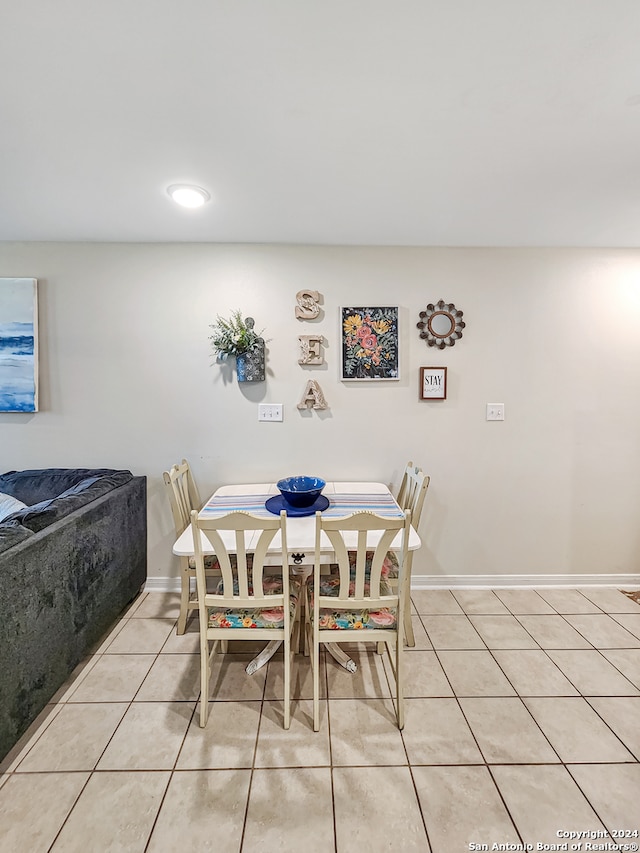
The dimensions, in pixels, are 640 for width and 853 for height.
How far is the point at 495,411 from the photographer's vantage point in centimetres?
270

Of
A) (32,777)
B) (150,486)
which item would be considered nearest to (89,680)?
(32,777)

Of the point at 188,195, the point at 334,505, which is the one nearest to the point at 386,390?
the point at 334,505

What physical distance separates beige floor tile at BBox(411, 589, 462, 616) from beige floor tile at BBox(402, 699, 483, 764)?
74cm

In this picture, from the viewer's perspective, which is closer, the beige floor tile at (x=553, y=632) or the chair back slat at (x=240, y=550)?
the chair back slat at (x=240, y=550)

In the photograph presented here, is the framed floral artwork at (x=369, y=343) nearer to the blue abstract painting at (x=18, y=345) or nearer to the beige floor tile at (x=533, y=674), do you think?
the beige floor tile at (x=533, y=674)

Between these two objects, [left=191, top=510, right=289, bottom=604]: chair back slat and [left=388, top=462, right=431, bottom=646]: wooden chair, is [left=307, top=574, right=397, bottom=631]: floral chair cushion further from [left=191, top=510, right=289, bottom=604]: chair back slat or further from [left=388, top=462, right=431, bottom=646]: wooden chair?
[left=388, top=462, right=431, bottom=646]: wooden chair

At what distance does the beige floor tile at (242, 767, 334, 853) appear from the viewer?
1.22 m

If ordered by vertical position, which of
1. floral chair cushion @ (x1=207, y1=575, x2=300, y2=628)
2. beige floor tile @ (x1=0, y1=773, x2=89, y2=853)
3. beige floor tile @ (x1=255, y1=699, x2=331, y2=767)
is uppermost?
floral chair cushion @ (x1=207, y1=575, x2=300, y2=628)

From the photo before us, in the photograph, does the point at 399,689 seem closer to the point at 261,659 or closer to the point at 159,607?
the point at 261,659

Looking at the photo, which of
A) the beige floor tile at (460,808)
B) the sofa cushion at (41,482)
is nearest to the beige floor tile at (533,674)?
the beige floor tile at (460,808)

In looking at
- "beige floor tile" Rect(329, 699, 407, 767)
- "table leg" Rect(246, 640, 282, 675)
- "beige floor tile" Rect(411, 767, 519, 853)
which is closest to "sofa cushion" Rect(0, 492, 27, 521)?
"table leg" Rect(246, 640, 282, 675)

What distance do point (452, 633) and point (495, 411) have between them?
1417mm

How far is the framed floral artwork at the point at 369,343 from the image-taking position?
2.61 m

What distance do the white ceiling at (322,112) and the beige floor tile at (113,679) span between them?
231 centimetres
